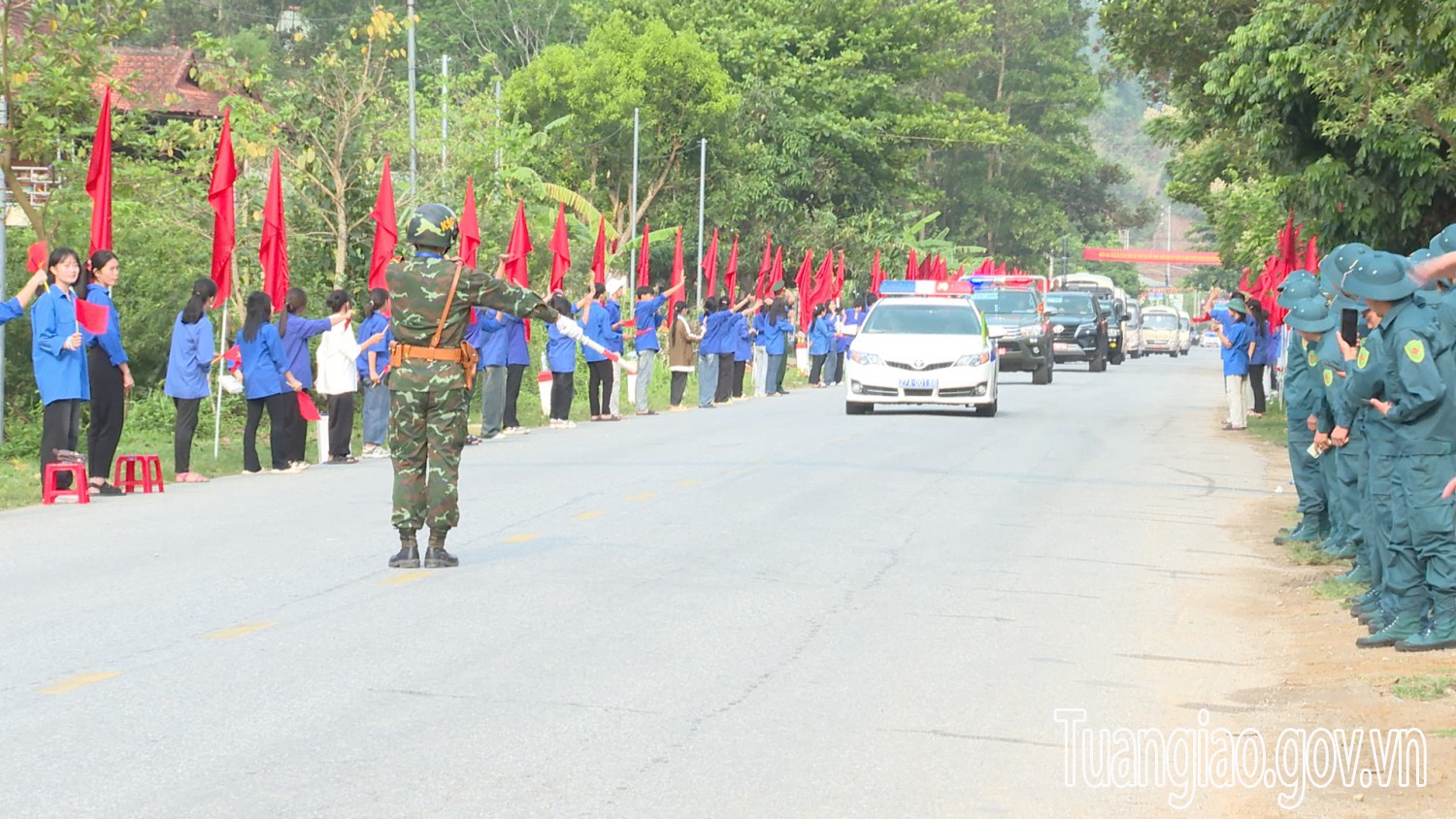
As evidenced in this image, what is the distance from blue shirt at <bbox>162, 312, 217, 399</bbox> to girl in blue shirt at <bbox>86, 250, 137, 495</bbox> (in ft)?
3.28

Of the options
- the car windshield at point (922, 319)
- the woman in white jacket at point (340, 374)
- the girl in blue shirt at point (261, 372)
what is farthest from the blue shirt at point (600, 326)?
the girl in blue shirt at point (261, 372)

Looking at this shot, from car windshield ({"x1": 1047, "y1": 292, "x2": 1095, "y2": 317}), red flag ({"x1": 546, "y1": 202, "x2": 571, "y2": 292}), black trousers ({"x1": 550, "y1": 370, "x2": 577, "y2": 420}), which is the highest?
red flag ({"x1": 546, "y1": 202, "x2": 571, "y2": 292})

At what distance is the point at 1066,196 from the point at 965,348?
8231cm

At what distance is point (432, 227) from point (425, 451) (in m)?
1.25

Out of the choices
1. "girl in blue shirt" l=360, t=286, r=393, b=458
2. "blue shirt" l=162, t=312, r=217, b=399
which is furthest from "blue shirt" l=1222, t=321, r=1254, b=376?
"blue shirt" l=162, t=312, r=217, b=399

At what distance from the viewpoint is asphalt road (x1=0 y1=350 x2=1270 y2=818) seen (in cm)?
662

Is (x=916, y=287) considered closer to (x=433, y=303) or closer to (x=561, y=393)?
(x=561, y=393)

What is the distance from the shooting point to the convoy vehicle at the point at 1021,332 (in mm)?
38750

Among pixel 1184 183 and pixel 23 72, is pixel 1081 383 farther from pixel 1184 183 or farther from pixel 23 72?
pixel 23 72

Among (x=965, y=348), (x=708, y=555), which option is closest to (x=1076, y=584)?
(x=708, y=555)

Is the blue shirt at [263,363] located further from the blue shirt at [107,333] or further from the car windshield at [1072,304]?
the car windshield at [1072,304]

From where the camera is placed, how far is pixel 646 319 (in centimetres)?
2859

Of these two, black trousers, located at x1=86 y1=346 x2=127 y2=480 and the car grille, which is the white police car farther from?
black trousers, located at x1=86 y1=346 x2=127 y2=480

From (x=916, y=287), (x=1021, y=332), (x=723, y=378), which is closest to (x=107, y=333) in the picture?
(x=723, y=378)
